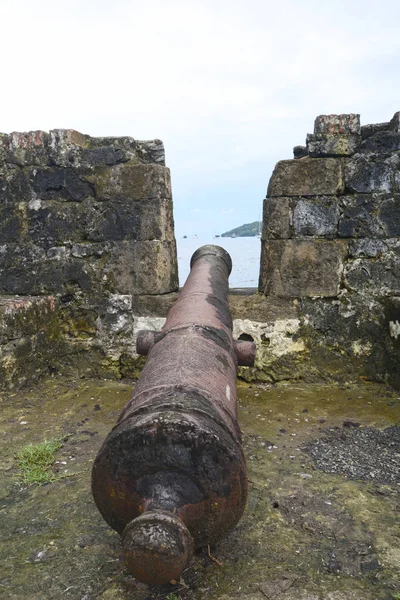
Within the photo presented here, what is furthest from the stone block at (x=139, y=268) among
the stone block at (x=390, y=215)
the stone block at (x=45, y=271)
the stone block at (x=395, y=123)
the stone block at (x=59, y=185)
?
the stone block at (x=395, y=123)

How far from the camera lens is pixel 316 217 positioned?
4.86 m

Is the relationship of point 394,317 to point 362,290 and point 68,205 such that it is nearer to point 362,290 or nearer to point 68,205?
point 362,290

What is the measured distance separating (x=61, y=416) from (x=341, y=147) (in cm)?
356

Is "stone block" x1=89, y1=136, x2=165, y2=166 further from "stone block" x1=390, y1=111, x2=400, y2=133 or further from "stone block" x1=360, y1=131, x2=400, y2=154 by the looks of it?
"stone block" x1=390, y1=111, x2=400, y2=133

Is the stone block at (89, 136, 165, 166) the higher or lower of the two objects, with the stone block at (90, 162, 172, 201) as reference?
higher

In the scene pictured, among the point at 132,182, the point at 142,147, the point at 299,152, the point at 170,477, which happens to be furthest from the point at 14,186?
the point at 170,477

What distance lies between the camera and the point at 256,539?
8.10 feet

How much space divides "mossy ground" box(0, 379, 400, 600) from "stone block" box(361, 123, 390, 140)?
2623 mm

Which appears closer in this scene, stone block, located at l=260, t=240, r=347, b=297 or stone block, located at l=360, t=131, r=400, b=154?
stone block, located at l=360, t=131, r=400, b=154

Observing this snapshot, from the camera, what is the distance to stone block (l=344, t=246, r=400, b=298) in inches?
189

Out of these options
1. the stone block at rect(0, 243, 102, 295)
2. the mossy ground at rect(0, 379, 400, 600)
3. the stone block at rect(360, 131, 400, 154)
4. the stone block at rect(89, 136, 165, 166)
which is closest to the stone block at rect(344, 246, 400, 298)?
the stone block at rect(360, 131, 400, 154)

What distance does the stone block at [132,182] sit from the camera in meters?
4.93

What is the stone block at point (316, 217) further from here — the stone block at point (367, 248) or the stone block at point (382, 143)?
the stone block at point (382, 143)

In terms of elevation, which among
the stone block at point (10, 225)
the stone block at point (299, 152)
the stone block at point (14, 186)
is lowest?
the stone block at point (10, 225)
